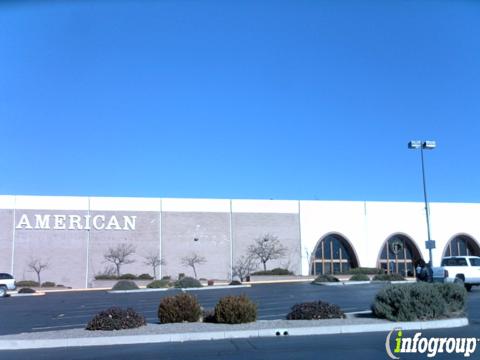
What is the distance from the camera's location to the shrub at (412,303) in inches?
624

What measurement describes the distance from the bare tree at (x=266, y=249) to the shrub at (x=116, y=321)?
40.9 m

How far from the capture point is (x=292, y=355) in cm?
1159

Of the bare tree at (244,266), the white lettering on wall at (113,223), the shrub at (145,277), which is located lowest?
the shrub at (145,277)

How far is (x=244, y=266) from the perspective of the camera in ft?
184

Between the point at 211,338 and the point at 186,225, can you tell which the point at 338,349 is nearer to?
the point at 211,338

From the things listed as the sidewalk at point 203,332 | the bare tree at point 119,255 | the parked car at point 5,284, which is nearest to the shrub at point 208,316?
the sidewalk at point 203,332

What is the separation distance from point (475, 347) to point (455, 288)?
520cm

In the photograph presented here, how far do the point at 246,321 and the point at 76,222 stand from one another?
39.7 meters

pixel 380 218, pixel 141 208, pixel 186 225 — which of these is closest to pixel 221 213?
pixel 186 225

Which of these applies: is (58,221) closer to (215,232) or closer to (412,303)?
(215,232)

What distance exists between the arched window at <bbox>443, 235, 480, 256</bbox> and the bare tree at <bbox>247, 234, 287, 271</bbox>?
18559 mm

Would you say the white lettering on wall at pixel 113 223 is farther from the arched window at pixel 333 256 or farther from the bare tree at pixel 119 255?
the arched window at pixel 333 256

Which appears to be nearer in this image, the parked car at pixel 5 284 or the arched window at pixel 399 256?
the parked car at pixel 5 284

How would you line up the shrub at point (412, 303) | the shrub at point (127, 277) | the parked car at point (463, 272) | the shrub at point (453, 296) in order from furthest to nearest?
1. the shrub at point (127, 277)
2. the parked car at point (463, 272)
3. the shrub at point (453, 296)
4. the shrub at point (412, 303)
